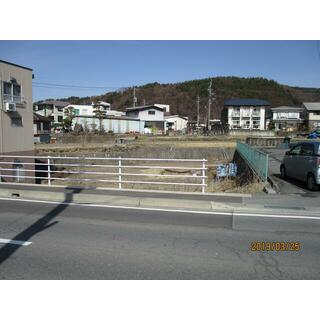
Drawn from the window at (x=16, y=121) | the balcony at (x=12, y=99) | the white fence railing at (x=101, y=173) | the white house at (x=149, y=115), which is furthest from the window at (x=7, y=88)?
the white house at (x=149, y=115)

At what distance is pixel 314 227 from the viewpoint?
22.5 feet

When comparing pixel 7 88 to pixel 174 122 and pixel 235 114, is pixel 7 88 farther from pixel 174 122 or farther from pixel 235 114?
pixel 174 122

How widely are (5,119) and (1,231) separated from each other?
701 inches

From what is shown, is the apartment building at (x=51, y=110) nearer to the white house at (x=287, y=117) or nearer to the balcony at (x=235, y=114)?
the balcony at (x=235, y=114)

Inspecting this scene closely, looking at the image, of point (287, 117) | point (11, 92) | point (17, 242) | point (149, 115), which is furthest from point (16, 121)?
point (287, 117)

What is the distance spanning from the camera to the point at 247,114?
88.5 metres

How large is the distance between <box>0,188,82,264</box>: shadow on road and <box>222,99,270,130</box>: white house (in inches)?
3198

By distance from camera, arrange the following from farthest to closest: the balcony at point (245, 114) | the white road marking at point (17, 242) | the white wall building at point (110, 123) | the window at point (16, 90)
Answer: the balcony at point (245, 114) < the white wall building at point (110, 123) < the window at point (16, 90) < the white road marking at point (17, 242)

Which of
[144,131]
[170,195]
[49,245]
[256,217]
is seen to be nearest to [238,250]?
[256,217]

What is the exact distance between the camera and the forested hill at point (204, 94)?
15925 cm

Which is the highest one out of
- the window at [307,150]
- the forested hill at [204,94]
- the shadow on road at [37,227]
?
the forested hill at [204,94]

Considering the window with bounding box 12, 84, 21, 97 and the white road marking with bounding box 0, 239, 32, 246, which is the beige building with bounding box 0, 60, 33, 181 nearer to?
the window with bounding box 12, 84, 21, 97

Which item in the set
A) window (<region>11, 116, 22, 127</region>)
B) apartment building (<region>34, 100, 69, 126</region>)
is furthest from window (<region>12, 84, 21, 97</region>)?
apartment building (<region>34, 100, 69, 126</region>)

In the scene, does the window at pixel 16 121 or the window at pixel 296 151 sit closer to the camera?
the window at pixel 296 151
